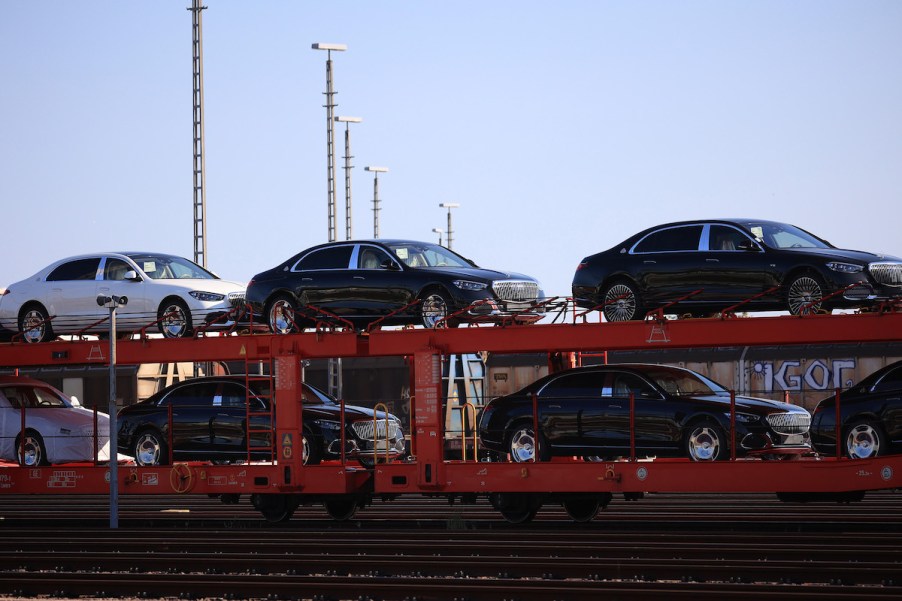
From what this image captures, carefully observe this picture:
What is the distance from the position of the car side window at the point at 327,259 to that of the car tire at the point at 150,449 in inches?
131

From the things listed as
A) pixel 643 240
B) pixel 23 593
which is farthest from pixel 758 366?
pixel 23 593

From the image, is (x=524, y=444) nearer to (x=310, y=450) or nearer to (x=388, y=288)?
(x=388, y=288)

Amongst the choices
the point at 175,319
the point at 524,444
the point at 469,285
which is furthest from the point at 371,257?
the point at 524,444

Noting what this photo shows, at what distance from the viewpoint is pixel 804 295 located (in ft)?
57.0

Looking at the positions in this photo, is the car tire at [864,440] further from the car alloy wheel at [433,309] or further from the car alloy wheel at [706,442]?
the car alloy wheel at [433,309]

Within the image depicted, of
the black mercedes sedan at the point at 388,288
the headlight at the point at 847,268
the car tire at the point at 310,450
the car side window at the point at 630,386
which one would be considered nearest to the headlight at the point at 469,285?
the black mercedes sedan at the point at 388,288

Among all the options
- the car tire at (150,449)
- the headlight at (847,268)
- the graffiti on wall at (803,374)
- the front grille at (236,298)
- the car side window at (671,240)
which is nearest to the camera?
the headlight at (847,268)

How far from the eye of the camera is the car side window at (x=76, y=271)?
73.6 ft

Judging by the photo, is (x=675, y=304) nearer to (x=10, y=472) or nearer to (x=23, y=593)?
(x=23, y=593)

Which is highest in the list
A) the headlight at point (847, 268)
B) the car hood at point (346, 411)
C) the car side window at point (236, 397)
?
the headlight at point (847, 268)

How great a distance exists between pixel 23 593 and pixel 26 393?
8.98 metres

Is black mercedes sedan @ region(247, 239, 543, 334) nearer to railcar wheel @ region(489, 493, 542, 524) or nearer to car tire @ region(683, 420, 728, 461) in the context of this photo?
railcar wheel @ region(489, 493, 542, 524)

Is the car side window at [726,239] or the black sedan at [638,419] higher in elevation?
the car side window at [726,239]

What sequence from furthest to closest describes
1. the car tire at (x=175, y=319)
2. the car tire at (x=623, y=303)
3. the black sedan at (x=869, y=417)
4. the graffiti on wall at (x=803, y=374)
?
the graffiti on wall at (x=803, y=374)
the car tire at (x=175, y=319)
the car tire at (x=623, y=303)
the black sedan at (x=869, y=417)
